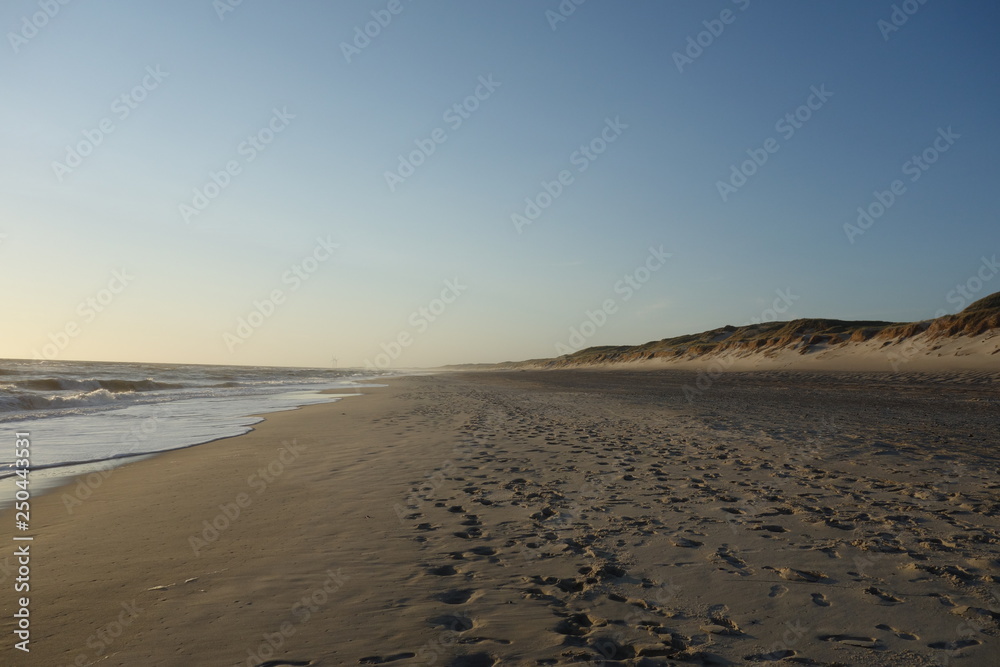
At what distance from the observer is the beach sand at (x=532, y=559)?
314cm

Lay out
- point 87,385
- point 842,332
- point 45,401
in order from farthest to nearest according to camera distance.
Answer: point 842,332 < point 87,385 < point 45,401

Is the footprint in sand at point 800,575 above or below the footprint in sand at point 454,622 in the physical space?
below

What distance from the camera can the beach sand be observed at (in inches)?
124

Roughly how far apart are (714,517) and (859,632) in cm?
219

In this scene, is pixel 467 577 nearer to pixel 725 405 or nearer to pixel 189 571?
pixel 189 571

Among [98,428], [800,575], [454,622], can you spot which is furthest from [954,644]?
[98,428]

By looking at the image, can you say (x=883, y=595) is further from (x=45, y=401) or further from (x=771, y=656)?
(x=45, y=401)

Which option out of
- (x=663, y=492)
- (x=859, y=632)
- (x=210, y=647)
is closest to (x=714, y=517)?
(x=663, y=492)

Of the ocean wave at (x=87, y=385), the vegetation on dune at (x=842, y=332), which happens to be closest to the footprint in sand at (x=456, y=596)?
the ocean wave at (x=87, y=385)

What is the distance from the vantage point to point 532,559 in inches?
175

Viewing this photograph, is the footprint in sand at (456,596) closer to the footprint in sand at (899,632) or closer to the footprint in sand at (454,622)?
the footprint in sand at (454,622)

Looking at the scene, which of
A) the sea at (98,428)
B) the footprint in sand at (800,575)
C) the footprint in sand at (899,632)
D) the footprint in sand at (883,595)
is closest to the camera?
the footprint in sand at (899,632)

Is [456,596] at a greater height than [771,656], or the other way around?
[456,596]

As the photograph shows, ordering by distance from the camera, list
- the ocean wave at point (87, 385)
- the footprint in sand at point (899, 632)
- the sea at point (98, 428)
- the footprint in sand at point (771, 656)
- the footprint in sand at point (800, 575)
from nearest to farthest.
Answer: the footprint in sand at point (771, 656) < the footprint in sand at point (899, 632) < the footprint in sand at point (800, 575) < the sea at point (98, 428) < the ocean wave at point (87, 385)
